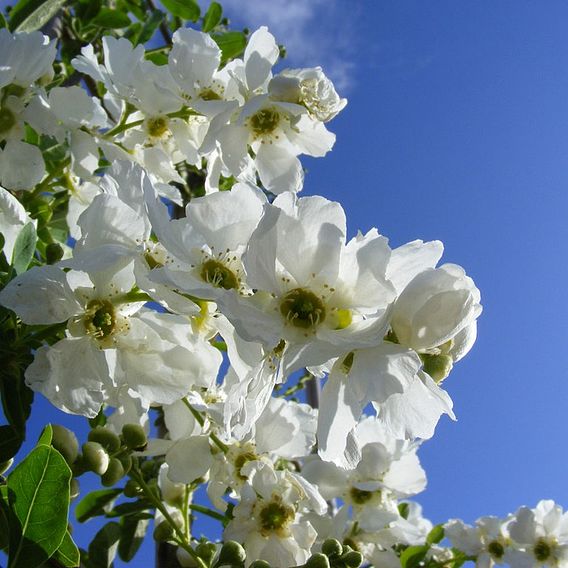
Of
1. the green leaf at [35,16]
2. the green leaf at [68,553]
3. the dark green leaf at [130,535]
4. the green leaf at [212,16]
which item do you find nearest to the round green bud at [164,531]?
the dark green leaf at [130,535]

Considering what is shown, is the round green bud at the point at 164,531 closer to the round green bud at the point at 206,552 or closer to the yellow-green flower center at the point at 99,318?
the round green bud at the point at 206,552

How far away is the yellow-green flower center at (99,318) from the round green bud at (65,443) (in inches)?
8.1

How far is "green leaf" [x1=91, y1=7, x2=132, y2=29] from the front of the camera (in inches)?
77.5

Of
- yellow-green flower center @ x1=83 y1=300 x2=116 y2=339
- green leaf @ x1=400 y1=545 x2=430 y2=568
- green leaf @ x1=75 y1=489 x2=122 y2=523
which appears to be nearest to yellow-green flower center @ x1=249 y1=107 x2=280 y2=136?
yellow-green flower center @ x1=83 y1=300 x2=116 y2=339

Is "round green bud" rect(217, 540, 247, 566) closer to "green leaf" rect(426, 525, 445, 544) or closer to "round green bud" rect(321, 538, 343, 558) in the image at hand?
"round green bud" rect(321, 538, 343, 558)

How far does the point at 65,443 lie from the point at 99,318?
0.25 meters

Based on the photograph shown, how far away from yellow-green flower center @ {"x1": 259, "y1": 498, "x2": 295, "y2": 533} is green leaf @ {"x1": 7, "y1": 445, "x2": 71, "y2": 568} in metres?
0.52

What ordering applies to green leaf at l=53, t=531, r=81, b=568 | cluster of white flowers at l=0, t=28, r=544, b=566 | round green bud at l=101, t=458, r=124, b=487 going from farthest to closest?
1. round green bud at l=101, t=458, r=124, b=487
2. green leaf at l=53, t=531, r=81, b=568
3. cluster of white flowers at l=0, t=28, r=544, b=566

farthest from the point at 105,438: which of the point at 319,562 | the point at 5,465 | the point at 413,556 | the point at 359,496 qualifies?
the point at 413,556

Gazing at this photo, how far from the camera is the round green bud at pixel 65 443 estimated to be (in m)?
1.07

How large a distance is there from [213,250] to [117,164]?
21 centimetres

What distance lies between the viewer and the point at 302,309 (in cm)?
83

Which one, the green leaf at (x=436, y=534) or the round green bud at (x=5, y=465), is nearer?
the round green bud at (x=5, y=465)

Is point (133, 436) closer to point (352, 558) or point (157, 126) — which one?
point (352, 558)
